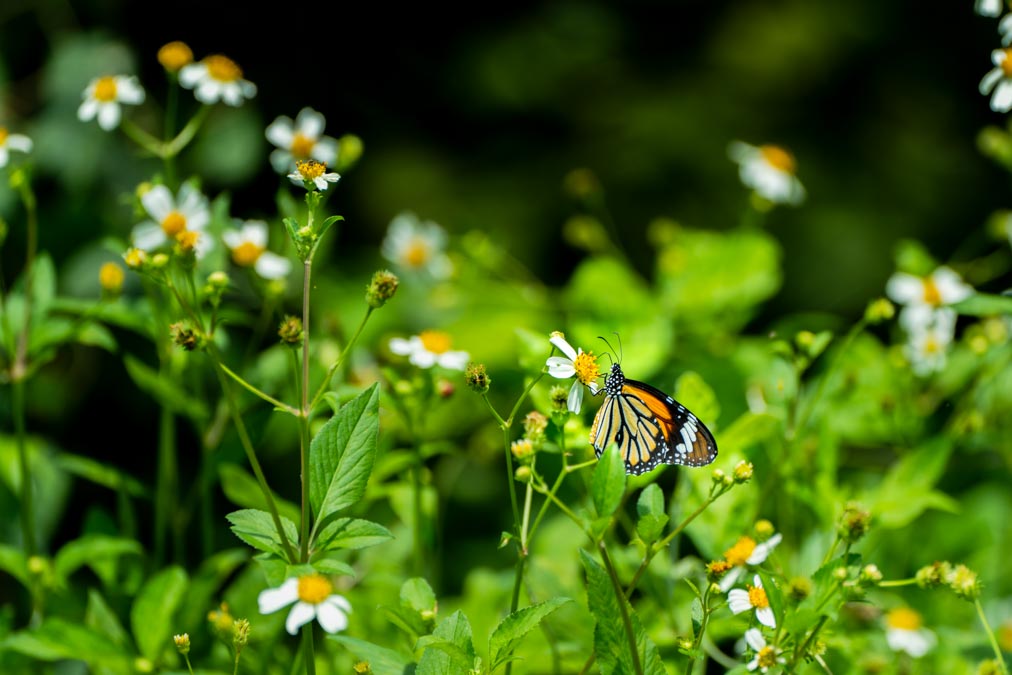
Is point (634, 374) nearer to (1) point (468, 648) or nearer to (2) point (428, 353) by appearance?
(2) point (428, 353)

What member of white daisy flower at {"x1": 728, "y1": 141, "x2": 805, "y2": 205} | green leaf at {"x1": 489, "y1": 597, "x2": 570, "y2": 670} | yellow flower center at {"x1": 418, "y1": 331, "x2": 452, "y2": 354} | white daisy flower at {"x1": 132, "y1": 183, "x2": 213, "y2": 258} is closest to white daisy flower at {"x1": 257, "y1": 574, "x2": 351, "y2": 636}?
green leaf at {"x1": 489, "y1": 597, "x2": 570, "y2": 670}

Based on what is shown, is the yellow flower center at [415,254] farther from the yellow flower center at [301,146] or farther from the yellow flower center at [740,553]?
the yellow flower center at [740,553]

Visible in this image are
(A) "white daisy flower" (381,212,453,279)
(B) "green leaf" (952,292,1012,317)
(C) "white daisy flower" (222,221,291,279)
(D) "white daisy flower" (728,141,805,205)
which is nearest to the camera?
(B) "green leaf" (952,292,1012,317)

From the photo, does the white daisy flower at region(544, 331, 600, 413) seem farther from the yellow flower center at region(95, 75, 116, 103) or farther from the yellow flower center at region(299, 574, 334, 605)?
the yellow flower center at region(95, 75, 116, 103)

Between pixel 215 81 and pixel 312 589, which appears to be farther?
pixel 215 81

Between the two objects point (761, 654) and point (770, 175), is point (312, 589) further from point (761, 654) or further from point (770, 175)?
point (770, 175)

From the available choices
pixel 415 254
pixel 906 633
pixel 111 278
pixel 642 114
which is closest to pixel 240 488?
pixel 111 278
